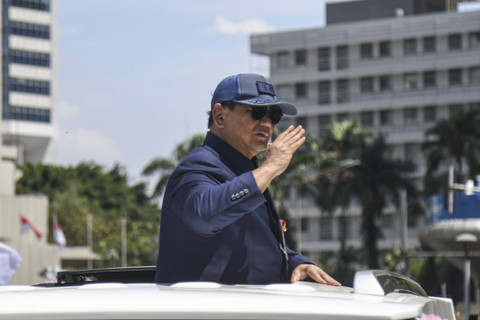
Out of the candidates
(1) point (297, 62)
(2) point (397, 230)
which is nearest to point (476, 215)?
(2) point (397, 230)

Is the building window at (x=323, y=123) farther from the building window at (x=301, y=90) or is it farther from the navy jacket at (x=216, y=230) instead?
the navy jacket at (x=216, y=230)

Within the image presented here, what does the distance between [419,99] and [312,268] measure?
91557 millimetres

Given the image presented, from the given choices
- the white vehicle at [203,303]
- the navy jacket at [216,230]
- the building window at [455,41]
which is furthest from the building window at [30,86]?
the white vehicle at [203,303]

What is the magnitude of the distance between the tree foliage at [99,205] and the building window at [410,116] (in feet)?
75.4

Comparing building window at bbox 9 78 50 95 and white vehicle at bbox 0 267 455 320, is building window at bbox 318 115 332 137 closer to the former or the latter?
building window at bbox 9 78 50 95

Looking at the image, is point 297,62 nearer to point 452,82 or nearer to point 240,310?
point 452,82

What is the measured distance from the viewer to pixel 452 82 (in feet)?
305

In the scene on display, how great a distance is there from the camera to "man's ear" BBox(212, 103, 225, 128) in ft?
12.6

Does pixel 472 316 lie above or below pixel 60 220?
above

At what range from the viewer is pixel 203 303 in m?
2.27

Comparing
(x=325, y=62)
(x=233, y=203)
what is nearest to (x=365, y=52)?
(x=325, y=62)

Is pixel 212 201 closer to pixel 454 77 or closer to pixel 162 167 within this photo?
pixel 162 167

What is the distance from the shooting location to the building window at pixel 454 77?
92625mm

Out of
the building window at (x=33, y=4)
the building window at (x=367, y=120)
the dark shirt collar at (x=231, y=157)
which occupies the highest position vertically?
the building window at (x=33, y=4)
